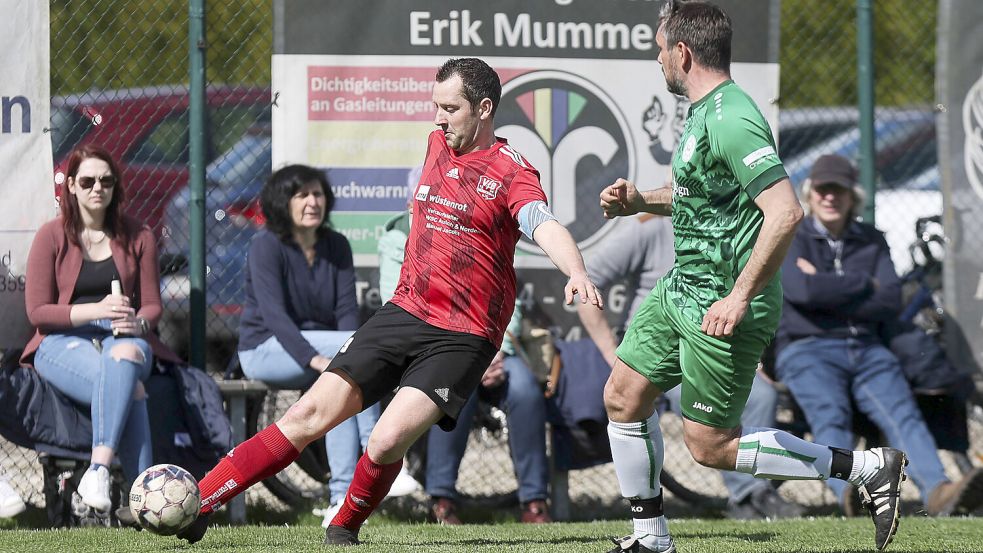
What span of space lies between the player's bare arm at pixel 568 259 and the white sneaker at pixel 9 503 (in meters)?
3.28

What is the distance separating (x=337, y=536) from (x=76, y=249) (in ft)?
7.87

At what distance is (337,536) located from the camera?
5.31m

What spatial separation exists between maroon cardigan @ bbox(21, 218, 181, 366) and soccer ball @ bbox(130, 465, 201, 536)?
6.43 feet

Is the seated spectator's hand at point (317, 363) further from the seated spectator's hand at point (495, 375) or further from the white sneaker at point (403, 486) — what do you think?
the seated spectator's hand at point (495, 375)

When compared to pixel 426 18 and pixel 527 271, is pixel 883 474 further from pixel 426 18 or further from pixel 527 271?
pixel 426 18

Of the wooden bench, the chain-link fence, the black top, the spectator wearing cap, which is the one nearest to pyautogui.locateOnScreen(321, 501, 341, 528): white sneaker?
the wooden bench

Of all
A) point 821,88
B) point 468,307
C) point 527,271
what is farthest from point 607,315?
point 821,88

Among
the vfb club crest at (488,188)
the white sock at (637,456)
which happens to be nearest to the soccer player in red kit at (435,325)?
the vfb club crest at (488,188)

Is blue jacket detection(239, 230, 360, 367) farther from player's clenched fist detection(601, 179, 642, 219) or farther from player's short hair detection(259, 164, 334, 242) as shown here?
player's clenched fist detection(601, 179, 642, 219)

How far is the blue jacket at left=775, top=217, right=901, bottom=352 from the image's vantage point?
7.32 metres

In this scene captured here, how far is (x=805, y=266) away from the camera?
7410 millimetres

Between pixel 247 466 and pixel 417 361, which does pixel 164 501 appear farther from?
pixel 417 361

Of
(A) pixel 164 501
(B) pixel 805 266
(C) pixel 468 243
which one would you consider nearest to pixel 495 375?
(B) pixel 805 266

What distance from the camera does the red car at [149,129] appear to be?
720 centimetres
